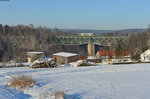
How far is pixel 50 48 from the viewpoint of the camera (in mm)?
70688

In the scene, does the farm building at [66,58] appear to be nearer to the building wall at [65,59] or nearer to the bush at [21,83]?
the building wall at [65,59]

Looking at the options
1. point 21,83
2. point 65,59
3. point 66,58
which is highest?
point 21,83

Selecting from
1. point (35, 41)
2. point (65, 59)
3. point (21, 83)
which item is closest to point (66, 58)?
point (65, 59)

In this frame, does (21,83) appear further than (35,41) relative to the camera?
No

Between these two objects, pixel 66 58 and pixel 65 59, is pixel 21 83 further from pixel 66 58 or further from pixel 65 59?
pixel 65 59

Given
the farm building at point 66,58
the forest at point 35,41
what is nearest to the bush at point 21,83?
the farm building at point 66,58

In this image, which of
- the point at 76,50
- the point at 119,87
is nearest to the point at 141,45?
the point at 76,50

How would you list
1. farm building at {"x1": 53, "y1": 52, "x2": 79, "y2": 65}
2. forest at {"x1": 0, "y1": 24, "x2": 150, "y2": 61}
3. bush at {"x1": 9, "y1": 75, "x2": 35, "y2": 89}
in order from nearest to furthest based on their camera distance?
bush at {"x1": 9, "y1": 75, "x2": 35, "y2": 89}
farm building at {"x1": 53, "y1": 52, "x2": 79, "y2": 65}
forest at {"x1": 0, "y1": 24, "x2": 150, "y2": 61}

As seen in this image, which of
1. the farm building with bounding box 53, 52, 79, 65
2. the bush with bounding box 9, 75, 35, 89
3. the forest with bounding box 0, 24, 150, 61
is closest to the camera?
the bush with bounding box 9, 75, 35, 89

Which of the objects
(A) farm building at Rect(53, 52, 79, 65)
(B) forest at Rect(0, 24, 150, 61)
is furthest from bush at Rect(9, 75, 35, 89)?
(B) forest at Rect(0, 24, 150, 61)

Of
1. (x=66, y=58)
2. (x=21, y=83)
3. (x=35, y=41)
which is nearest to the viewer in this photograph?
(x=21, y=83)

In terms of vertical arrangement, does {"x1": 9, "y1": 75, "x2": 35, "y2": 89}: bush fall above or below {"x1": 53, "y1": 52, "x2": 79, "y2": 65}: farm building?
above

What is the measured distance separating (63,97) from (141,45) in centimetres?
5330

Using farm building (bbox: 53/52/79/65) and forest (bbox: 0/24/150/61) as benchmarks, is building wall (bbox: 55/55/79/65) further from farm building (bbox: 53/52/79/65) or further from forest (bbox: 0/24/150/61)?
forest (bbox: 0/24/150/61)
